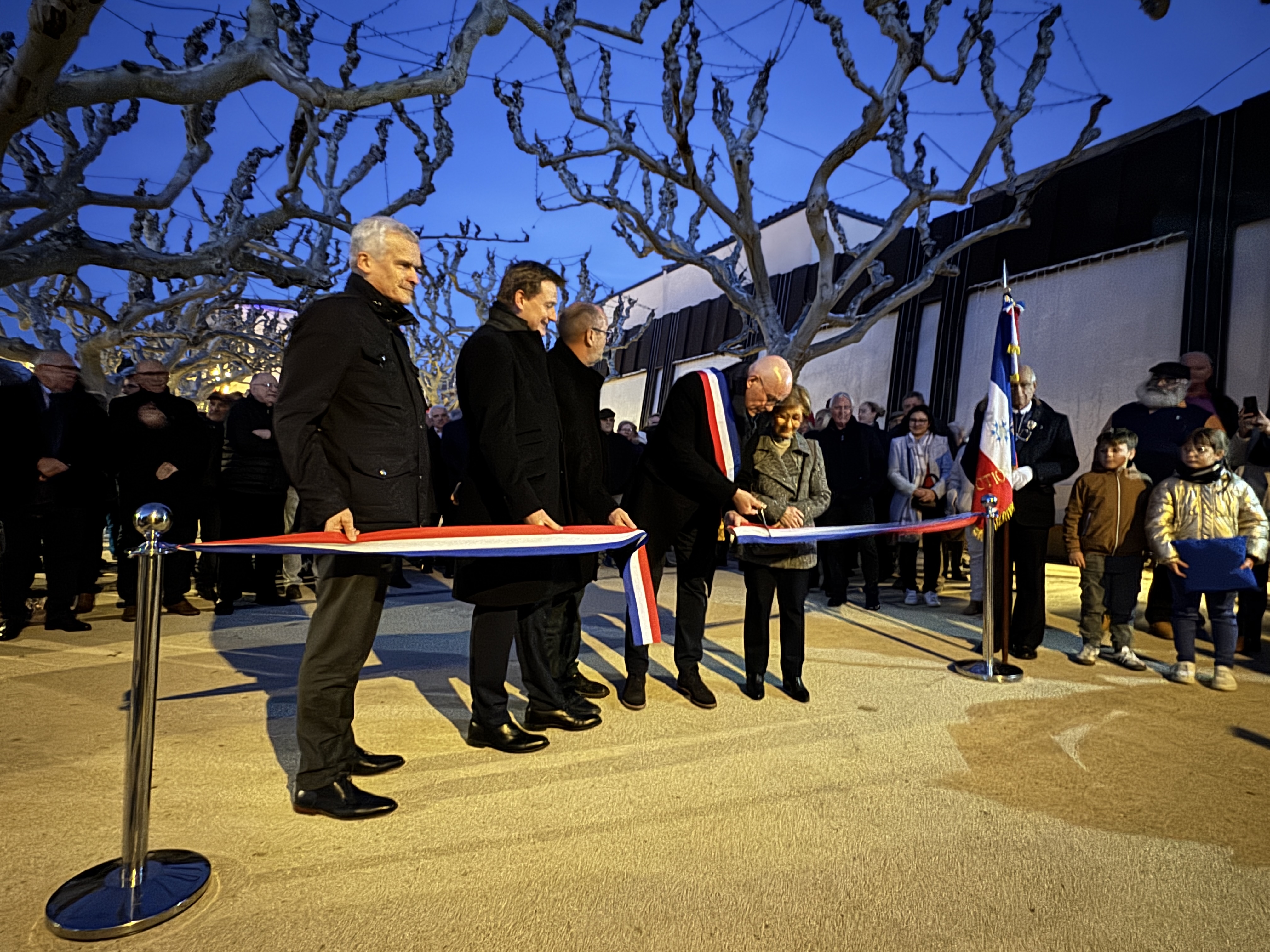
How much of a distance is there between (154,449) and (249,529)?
3.34 feet

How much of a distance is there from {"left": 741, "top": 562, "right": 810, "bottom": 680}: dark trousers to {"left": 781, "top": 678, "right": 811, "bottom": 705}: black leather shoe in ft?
0.07

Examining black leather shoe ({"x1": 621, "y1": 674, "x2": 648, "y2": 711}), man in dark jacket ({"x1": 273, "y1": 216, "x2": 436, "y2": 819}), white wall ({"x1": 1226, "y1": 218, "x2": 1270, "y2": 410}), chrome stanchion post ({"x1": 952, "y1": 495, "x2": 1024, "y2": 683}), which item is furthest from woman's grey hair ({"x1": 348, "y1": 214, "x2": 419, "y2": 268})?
white wall ({"x1": 1226, "y1": 218, "x2": 1270, "y2": 410})

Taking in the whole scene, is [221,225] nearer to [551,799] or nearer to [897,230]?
[897,230]

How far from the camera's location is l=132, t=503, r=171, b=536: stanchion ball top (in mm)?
2080

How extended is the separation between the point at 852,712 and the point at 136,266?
29.9 feet

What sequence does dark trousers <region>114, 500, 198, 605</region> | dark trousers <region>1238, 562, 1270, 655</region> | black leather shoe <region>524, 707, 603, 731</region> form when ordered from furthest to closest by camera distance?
dark trousers <region>114, 500, 198, 605</region> < dark trousers <region>1238, 562, 1270, 655</region> < black leather shoe <region>524, 707, 603, 731</region>

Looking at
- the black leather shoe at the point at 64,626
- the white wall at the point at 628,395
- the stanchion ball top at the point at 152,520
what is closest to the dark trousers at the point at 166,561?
the black leather shoe at the point at 64,626

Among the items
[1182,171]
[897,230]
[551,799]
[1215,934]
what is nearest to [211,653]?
[551,799]

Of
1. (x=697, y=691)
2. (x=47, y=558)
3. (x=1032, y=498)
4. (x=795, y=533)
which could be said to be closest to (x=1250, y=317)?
(x=1032, y=498)

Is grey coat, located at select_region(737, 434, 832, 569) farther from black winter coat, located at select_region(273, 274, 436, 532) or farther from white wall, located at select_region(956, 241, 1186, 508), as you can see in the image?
white wall, located at select_region(956, 241, 1186, 508)

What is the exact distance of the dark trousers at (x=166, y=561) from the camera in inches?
237

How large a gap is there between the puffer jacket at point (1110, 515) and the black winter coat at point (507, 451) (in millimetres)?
3854

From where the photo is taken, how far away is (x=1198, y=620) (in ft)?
16.1

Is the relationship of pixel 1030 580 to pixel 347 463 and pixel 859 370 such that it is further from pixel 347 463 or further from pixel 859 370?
pixel 859 370
